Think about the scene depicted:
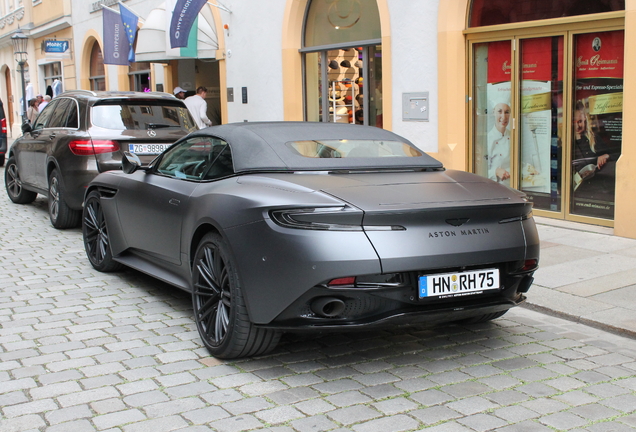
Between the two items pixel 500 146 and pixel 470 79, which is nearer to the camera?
pixel 500 146

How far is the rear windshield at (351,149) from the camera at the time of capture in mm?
4934

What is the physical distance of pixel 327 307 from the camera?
397 cm

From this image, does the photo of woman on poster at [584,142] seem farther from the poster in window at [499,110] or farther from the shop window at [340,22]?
the shop window at [340,22]

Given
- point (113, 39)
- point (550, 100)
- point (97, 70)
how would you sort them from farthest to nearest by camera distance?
point (97, 70), point (113, 39), point (550, 100)

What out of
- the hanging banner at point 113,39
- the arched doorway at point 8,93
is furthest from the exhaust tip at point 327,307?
the arched doorway at point 8,93

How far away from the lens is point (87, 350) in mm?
4668

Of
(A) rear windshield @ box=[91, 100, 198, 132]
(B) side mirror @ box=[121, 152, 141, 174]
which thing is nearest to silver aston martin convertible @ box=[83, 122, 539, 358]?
(B) side mirror @ box=[121, 152, 141, 174]

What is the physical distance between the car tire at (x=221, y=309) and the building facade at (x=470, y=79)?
5.25m

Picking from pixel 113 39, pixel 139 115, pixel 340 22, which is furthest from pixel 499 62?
pixel 113 39

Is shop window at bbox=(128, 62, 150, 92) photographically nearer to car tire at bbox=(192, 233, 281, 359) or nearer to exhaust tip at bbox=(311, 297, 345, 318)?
car tire at bbox=(192, 233, 281, 359)

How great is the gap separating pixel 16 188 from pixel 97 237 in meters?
5.99

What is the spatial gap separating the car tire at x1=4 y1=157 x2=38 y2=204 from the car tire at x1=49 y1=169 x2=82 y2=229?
2.37 meters

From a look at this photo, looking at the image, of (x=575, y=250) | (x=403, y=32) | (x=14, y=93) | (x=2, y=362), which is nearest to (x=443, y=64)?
(x=403, y=32)

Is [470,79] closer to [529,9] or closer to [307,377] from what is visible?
[529,9]
